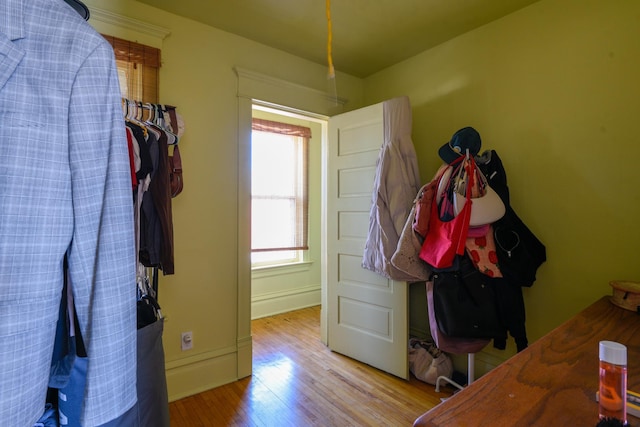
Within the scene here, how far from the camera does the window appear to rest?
3.67m

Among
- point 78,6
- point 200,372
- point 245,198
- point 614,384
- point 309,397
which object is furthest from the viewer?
point 245,198

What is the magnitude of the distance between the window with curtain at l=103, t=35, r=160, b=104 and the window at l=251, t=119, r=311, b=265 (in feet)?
5.31

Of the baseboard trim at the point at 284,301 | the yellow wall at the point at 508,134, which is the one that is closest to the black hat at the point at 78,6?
the yellow wall at the point at 508,134

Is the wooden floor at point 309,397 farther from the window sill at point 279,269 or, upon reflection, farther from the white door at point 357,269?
the window sill at point 279,269

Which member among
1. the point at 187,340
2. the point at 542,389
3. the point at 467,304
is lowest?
the point at 187,340

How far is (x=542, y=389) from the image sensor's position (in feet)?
2.30

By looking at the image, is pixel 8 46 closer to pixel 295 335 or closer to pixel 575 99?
pixel 575 99

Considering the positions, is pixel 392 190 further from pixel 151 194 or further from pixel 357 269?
pixel 151 194

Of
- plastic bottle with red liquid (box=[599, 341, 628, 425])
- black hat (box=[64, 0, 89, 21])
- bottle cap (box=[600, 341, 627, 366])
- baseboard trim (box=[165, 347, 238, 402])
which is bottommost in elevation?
baseboard trim (box=[165, 347, 238, 402])

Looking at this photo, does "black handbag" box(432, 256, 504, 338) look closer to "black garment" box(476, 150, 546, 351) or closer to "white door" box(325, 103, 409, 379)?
"black garment" box(476, 150, 546, 351)

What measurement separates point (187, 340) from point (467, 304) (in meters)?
1.77

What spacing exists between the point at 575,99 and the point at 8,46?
7.82 ft

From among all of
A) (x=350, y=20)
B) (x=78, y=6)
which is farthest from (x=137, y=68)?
(x=350, y=20)

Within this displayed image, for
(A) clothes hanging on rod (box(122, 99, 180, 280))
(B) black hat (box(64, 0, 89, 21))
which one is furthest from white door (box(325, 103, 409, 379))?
(B) black hat (box(64, 0, 89, 21))
